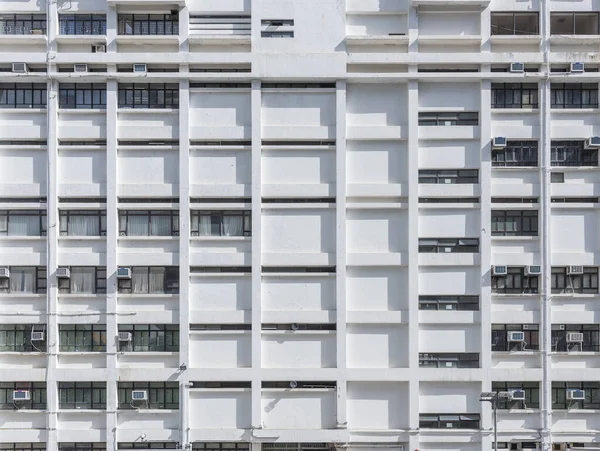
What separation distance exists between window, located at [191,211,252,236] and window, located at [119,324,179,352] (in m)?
2.98

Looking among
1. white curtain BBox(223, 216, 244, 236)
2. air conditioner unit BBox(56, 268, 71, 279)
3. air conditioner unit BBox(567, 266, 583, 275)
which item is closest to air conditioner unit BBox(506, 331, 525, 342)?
air conditioner unit BBox(567, 266, 583, 275)

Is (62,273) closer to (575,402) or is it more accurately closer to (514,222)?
(514,222)

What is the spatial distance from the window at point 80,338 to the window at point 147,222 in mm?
3053

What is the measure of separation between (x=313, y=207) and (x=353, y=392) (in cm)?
566

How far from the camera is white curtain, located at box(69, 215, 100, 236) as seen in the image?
15.5 m

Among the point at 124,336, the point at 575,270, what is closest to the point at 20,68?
the point at 124,336

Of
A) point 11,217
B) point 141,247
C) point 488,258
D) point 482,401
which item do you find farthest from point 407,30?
point 11,217

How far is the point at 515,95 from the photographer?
1570 centimetres

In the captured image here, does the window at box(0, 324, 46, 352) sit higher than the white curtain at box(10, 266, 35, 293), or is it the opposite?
the white curtain at box(10, 266, 35, 293)

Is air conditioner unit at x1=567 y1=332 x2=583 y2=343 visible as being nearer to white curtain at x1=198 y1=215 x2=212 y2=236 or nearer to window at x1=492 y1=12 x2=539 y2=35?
window at x1=492 y1=12 x2=539 y2=35

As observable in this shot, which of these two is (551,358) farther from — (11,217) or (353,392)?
(11,217)

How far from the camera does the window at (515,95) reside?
15.7 meters

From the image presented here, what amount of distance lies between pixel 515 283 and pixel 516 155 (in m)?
3.90

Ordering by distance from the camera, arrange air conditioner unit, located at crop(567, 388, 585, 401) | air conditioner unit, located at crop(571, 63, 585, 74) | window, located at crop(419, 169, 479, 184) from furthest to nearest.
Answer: window, located at crop(419, 169, 479, 184) < air conditioner unit, located at crop(571, 63, 585, 74) < air conditioner unit, located at crop(567, 388, 585, 401)
